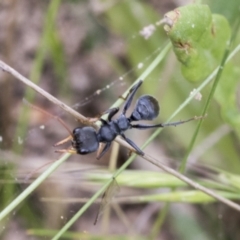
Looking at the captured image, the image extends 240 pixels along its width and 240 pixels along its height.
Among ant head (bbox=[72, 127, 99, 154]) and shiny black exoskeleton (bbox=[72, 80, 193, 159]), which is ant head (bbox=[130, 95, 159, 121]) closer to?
shiny black exoskeleton (bbox=[72, 80, 193, 159])

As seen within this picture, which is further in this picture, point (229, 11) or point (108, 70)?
point (108, 70)

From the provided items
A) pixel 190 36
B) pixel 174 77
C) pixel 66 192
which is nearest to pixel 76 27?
pixel 174 77

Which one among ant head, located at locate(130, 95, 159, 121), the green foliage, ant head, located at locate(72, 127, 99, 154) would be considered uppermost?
ant head, located at locate(130, 95, 159, 121)

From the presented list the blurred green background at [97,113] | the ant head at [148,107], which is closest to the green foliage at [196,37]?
the blurred green background at [97,113]

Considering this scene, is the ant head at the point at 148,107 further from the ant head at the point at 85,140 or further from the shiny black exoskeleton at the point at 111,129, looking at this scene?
the ant head at the point at 85,140

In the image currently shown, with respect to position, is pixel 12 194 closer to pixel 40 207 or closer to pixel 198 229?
pixel 40 207

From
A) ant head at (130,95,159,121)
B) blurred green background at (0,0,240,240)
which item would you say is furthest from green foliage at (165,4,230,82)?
ant head at (130,95,159,121)

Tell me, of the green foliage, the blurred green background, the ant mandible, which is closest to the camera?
the green foliage
